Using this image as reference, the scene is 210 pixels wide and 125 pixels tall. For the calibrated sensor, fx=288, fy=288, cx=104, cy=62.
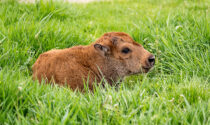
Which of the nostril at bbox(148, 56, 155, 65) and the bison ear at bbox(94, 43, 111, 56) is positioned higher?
the bison ear at bbox(94, 43, 111, 56)

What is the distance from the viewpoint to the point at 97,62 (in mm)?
4625

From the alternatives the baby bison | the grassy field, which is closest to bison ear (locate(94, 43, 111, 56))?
the baby bison

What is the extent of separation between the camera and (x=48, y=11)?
22.4 ft

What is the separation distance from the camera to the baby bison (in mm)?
4246

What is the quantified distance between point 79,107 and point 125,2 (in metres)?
10.2

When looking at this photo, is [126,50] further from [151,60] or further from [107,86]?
[107,86]

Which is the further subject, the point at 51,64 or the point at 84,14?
the point at 84,14

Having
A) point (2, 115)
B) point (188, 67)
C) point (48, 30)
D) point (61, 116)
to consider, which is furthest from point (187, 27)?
point (2, 115)

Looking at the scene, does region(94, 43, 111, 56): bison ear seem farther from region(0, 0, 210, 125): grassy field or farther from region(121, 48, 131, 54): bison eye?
region(0, 0, 210, 125): grassy field

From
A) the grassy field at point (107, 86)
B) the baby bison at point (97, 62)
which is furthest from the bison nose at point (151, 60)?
the grassy field at point (107, 86)

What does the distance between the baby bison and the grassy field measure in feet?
0.79

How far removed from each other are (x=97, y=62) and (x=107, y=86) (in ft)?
3.36

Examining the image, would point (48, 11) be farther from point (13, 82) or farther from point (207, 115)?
point (207, 115)

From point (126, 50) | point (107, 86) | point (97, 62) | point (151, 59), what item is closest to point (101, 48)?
point (97, 62)
